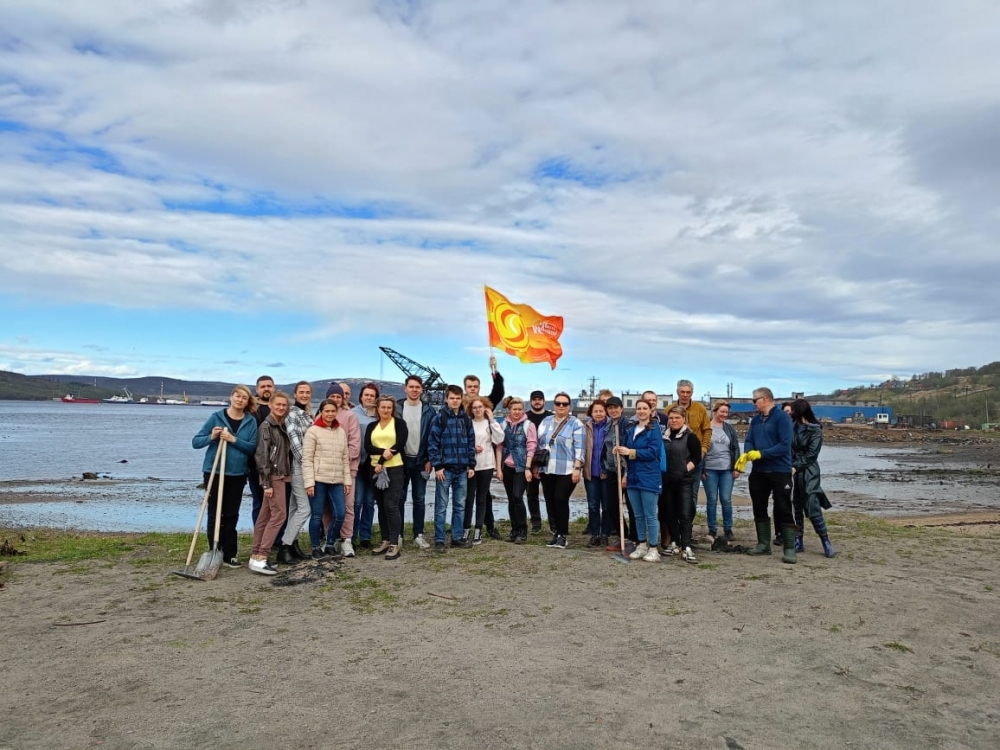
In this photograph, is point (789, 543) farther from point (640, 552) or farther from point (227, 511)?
point (227, 511)

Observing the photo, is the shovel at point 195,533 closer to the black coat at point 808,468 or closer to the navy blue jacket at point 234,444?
the navy blue jacket at point 234,444

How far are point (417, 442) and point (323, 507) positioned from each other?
55.6 inches

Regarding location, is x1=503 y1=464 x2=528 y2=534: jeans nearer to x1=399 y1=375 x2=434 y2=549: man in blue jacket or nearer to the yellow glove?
Result: x1=399 y1=375 x2=434 y2=549: man in blue jacket

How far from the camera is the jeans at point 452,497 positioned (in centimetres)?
882

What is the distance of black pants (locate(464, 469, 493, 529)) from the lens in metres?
9.32

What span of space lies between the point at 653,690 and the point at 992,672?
97.5 inches

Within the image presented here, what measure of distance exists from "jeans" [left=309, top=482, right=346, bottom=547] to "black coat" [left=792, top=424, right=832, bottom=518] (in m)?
5.61

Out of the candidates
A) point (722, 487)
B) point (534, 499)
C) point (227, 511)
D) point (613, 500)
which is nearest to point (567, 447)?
point (613, 500)

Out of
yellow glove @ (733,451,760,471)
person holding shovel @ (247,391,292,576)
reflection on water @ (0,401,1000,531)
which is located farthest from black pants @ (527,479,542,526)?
person holding shovel @ (247,391,292,576)

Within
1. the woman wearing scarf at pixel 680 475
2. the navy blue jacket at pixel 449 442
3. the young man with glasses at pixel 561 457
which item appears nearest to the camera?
the woman wearing scarf at pixel 680 475

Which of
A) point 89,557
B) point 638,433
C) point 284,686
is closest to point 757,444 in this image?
point 638,433

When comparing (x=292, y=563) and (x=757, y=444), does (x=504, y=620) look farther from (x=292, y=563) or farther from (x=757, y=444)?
(x=757, y=444)

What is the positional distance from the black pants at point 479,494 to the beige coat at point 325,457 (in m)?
1.91

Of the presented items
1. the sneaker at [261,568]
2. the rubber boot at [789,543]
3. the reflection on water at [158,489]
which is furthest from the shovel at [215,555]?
the rubber boot at [789,543]
